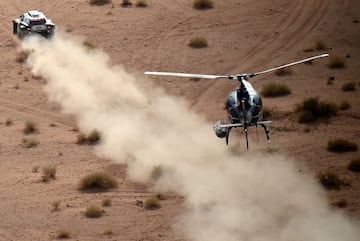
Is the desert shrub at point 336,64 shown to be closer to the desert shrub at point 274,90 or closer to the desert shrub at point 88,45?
the desert shrub at point 274,90

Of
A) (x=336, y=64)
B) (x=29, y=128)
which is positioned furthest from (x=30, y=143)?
(x=336, y=64)

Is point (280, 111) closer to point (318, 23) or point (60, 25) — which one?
point (318, 23)

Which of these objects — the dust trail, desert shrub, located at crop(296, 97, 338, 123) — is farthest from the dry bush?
desert shrub, located at crop(296, 97, 338, 123)

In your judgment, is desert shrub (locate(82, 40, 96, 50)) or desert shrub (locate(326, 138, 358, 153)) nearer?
desert shrub (locate(326, 138, 358, 153))

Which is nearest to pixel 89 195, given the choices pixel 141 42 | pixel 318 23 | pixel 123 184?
pixel 123 184

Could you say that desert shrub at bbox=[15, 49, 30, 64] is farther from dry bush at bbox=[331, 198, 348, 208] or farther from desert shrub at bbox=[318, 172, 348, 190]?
dry bush at bbox=[331, 198, 348, 208]

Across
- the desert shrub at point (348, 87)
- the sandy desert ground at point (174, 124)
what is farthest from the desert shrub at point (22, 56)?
the desert shrub at point (348, 87)
